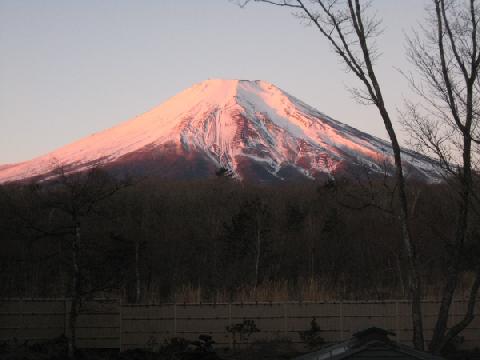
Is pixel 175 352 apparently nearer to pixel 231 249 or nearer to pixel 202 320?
pixel 202 320

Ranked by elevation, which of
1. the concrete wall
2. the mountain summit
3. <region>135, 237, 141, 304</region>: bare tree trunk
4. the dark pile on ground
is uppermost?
the mountain summit

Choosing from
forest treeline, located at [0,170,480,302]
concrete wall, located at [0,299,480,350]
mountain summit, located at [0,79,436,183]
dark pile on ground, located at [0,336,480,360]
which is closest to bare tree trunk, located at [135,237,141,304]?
forest treeline, located at [0,170,480,302]

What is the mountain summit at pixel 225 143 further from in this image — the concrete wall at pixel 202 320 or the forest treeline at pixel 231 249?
the concrete wall at pixel 202 320

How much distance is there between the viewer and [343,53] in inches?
515

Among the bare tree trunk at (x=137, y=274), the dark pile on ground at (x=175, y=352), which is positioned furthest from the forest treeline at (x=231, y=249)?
the dark pile on ground at (x=175, y=352)

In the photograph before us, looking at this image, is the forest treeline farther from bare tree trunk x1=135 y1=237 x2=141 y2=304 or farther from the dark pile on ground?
the dark pile on ground

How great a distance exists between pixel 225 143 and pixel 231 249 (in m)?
58.7

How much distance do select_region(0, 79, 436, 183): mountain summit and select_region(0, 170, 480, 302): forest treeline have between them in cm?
3655

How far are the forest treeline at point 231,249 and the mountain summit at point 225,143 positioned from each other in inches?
1439

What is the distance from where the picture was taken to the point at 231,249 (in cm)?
3309

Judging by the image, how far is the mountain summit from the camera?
3257 inches

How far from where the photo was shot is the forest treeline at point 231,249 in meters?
27.1

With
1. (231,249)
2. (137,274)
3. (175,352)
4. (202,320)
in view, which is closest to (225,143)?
(231,249)

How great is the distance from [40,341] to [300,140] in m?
69.7
